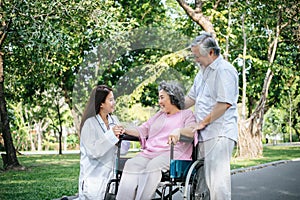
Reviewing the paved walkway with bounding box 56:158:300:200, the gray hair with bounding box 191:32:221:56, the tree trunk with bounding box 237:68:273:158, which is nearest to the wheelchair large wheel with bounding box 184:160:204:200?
the gray hair with bounding box 191:32:221:56

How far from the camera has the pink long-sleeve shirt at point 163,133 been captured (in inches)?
164

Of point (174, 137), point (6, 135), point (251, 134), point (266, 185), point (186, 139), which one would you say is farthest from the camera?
point (251, 134)

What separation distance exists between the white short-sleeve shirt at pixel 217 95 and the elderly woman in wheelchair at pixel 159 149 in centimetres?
15

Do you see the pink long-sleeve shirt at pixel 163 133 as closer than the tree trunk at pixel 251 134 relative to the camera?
Yes

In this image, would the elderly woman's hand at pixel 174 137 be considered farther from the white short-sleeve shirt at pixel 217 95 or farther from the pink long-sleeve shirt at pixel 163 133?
the white short-sleeve shirt at pixel 217 95

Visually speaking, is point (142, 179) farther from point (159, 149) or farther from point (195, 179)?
point (195, 179)

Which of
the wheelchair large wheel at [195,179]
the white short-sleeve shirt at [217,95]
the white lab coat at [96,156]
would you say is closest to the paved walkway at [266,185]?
the wheelchair large wheel at [195,179]

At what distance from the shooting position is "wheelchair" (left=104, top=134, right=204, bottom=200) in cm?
415

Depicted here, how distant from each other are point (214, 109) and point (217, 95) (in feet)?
0.36

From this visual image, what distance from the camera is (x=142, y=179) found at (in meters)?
4.20

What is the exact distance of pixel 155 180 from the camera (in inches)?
164

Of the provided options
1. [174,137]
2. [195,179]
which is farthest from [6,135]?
[174,137]

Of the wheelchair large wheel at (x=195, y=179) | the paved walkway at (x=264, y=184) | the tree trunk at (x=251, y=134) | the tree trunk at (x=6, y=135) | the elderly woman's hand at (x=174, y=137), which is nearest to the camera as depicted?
the elderly woman's hand at (x=174, y=137)

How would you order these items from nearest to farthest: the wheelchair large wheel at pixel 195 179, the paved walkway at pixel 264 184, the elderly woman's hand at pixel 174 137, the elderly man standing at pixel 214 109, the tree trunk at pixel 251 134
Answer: the elderly woman's hand at pixel 174 137
the elderly man standing at pixel 214 109
the wheelchair large wheel at pixel 195 179
the paved walkway at pixel 264 184
the tree trunk at pixel 251 134
